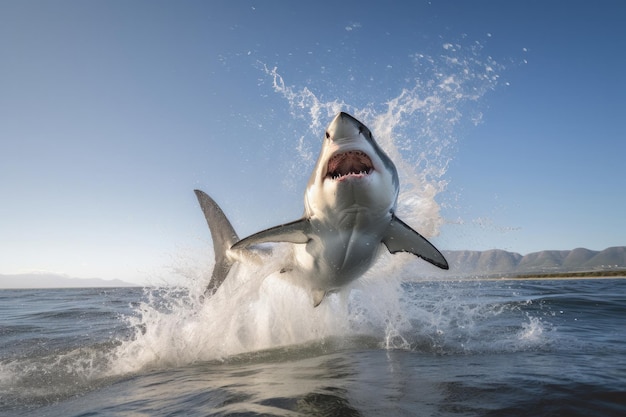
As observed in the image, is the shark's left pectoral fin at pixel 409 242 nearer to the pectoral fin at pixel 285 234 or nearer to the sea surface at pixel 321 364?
the pectoral fin at pixel 285 234

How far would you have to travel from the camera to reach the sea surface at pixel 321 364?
356 cm

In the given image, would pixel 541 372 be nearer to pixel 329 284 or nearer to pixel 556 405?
pixel 556 405

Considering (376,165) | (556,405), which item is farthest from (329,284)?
(556,405)

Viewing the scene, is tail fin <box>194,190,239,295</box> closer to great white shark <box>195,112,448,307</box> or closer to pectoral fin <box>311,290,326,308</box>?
great white shark <box>195,112,448,307</box>

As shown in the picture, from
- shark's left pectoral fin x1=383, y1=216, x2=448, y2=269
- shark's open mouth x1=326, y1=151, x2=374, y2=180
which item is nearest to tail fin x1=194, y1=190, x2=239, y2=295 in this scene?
shark's left pectoral fin x1=383, y1=216, x2=448, y2=269

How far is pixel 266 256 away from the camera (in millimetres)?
8094

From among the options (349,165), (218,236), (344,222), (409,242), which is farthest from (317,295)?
(218,236)

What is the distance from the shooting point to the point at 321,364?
5.64 m

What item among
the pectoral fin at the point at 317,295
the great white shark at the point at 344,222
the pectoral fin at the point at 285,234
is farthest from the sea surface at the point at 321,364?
the pectoral fin at the point at 285,234

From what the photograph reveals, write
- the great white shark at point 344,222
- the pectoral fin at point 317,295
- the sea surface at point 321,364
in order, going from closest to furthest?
the sea surface at point 321,364
the great white shark at point 344,222
the pectoral fin at point 317,295

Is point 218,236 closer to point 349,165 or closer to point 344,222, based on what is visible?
point 344,222

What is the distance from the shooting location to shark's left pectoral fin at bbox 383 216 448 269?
5969 mm

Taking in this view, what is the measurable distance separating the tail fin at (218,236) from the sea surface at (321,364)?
0.70m

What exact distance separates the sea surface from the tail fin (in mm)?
698
